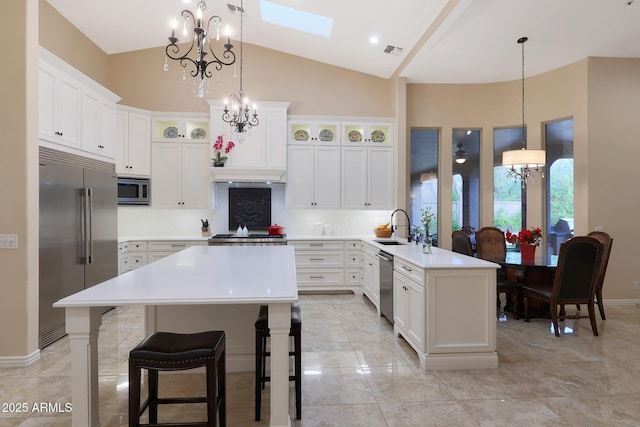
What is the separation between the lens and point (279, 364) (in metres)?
1.89

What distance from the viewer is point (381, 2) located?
4.16 m

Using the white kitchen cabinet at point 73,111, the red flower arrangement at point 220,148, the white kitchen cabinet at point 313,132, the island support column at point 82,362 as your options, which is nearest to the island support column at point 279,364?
the island support column at point 82,362

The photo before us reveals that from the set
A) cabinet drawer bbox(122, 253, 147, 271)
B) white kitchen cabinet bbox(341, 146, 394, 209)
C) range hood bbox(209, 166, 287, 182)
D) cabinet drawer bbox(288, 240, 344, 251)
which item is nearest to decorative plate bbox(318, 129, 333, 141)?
white kitchen cabinet bbox(341, 146, 394, 209)

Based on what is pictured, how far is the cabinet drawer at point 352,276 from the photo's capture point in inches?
226

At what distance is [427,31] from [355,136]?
2.01m

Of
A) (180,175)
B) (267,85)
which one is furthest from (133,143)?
(267,85)

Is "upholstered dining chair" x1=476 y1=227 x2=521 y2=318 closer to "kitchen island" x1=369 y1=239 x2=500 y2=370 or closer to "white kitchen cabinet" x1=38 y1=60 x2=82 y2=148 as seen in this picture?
"kitchen island" x1=369 y1=239 x2=500 y2=370

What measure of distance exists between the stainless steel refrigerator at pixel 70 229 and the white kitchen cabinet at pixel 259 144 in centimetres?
171

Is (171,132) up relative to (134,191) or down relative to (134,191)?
up

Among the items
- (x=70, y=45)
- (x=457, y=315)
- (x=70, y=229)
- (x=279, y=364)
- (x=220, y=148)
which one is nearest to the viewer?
(x=279, y=364)

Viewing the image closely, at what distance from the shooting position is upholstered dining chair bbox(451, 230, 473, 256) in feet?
15.3

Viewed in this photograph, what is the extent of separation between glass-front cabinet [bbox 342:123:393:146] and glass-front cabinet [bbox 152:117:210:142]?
2.31 meters

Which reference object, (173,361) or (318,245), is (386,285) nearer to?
(318,245)

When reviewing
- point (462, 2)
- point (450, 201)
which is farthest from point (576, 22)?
point (450, 201)
